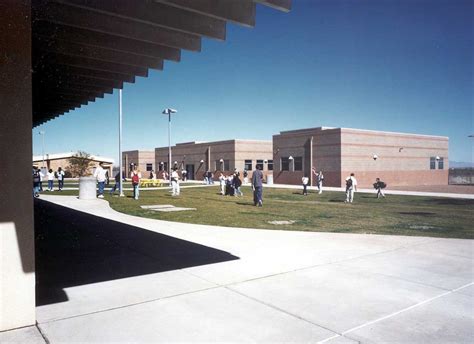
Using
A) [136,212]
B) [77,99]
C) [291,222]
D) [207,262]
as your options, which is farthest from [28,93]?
[136,212]

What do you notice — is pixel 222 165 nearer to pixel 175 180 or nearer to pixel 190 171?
pixel 190 171

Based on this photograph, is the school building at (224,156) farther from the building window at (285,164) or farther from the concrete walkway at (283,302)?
the concrete walkway at (283,302)

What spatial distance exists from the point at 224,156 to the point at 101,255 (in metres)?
45.0

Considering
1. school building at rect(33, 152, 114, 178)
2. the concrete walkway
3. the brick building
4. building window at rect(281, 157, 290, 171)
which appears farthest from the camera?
the brick building

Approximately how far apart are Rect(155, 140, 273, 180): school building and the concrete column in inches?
1816

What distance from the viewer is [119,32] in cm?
525

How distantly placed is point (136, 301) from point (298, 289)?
6.84 ft

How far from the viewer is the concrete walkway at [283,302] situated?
3.54 m

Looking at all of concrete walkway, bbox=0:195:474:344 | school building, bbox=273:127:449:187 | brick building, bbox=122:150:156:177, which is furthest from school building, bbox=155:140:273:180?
concrete walkway, bbox=0:195:474:344

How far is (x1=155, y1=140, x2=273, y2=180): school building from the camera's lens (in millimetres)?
50406

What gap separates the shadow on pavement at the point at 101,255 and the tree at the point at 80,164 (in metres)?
55.6

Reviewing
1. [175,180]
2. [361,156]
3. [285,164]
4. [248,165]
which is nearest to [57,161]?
[248,165]

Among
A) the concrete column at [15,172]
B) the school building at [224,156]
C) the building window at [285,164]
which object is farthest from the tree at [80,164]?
the concrete column at [15,172]

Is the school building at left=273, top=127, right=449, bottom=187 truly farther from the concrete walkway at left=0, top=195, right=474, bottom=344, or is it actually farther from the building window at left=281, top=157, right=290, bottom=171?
the concrete walkway at left=0, top=195, right=474, bottom=344
